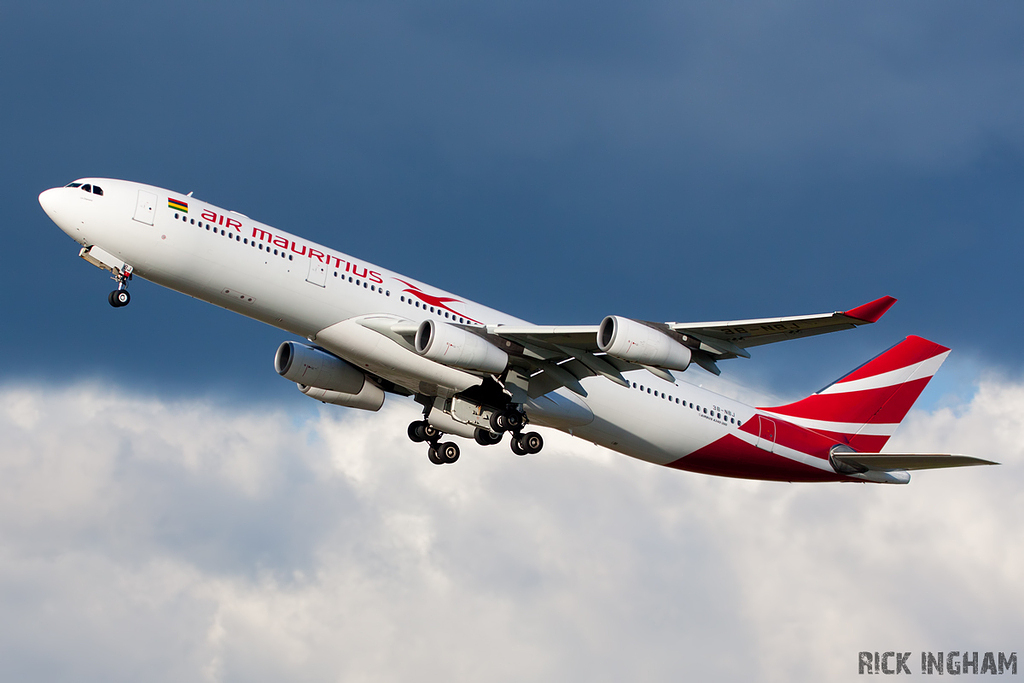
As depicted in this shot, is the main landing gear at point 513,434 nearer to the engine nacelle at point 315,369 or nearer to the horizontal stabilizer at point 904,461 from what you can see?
the engine nacelle at point 315,369

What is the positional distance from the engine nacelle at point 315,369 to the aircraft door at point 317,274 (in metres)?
6.18

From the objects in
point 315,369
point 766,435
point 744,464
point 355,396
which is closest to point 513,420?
point 355,396

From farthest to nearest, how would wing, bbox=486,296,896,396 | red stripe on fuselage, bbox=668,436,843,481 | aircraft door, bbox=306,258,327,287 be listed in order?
red stripe on fuselage, bbox=668,436,843,481 → aircraft door, bbox=306,258,327,287 → wing, bbox=486,296,896,396

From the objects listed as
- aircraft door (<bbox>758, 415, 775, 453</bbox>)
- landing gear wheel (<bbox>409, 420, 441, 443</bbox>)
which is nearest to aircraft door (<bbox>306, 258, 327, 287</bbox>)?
landing gear wheel (<bbox>409, 420, 441, 443</bbox>)

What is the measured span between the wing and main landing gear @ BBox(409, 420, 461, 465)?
22.4 ft

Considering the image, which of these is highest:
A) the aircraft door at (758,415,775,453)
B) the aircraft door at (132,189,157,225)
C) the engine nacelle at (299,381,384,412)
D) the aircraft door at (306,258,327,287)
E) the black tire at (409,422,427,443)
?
the aircraft door at (132,189,157,225)

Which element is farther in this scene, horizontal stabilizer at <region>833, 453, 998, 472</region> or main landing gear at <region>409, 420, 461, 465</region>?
main landing gear at <region>409, 420, 461, 465</region>

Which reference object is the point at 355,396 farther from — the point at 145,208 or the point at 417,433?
the point at 145,208

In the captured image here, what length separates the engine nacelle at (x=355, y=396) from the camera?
41.8 meters

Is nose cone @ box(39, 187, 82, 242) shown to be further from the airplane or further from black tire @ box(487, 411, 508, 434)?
black tire @ box(487, 411, 508, 434)

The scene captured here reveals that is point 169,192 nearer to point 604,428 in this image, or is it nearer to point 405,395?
point 405,395

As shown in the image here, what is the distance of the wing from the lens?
3020 cm

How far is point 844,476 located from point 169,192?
28.3 meters

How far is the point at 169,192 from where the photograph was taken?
1362 inches
